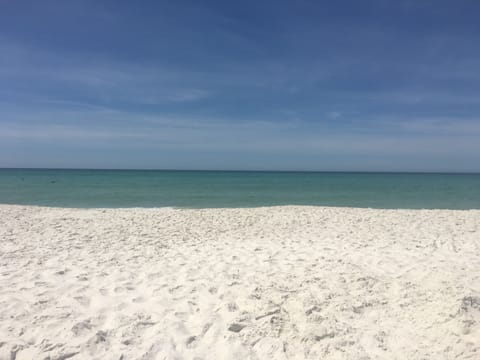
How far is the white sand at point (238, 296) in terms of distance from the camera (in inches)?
127

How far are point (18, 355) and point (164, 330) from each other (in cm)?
133

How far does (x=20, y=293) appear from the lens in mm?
4301

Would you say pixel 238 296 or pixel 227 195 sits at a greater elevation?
pixel 238 296

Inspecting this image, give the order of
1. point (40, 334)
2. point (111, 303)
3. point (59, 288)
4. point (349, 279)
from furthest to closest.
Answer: point (349, 279) < point (59, 288) < point (111, 303) < point (40, 334)

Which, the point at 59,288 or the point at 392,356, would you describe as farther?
the point at 59,288

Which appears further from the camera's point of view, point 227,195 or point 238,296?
point 227,195

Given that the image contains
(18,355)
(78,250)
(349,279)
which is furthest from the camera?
(78,250)

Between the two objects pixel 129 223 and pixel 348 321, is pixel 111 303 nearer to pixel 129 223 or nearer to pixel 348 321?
pixel 348 321

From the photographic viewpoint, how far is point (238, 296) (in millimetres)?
4379

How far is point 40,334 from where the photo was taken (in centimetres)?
332

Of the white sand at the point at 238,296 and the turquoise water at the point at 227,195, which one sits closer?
the white sand at the point at 238,296

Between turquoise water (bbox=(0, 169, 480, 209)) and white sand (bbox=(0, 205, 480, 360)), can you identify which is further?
turquoise water (bbox=(0, 169, 480, 209))

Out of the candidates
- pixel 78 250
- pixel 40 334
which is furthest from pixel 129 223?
pixel 40 334

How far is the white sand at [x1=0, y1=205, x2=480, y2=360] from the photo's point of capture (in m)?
3.23
